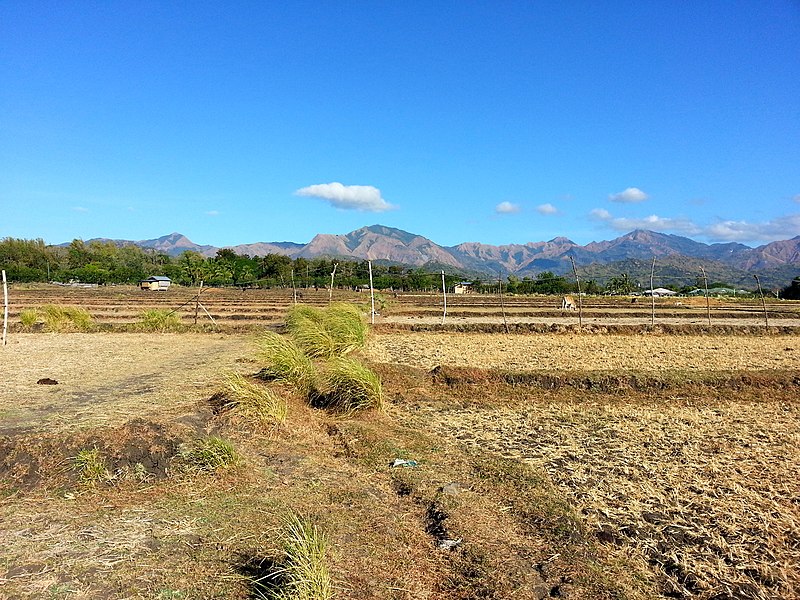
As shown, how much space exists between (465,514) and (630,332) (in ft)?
60.4

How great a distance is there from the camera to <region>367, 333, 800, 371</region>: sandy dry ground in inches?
509

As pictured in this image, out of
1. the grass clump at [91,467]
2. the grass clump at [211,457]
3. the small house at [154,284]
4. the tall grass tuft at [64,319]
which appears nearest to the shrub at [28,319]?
the tall grass tuft at [64,319]

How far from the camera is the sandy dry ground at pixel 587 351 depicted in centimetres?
1294

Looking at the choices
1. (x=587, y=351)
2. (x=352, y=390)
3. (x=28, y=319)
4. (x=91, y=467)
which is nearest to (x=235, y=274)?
(x=28, y=319)

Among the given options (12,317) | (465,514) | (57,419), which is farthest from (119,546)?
(12,317)

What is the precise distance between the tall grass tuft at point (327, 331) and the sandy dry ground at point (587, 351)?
3.27 feet

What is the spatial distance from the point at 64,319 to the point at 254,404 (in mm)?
17000

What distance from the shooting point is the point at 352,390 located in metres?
8.19

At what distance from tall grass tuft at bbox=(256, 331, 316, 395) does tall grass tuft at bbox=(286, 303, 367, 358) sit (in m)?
2.33

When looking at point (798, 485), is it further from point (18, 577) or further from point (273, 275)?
point (273, 275)

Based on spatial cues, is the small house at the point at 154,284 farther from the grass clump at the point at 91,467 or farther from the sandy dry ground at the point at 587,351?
the grass clump at the point at 91,467

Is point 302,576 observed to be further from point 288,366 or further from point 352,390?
point 288,366

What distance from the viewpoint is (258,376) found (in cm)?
959

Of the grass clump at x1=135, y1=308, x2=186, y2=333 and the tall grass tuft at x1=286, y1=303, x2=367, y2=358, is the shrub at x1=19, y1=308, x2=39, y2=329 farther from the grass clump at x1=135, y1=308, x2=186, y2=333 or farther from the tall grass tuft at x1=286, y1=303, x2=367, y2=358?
the tall grass tuft at x1=286, y1=303, x2=367, y2=358
